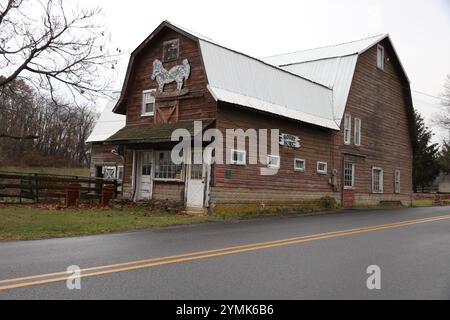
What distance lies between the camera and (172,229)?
1389cm

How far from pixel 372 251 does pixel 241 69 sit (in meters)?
12.5

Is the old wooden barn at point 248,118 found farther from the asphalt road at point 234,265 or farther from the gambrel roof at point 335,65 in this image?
the asphalt road at point 234,265

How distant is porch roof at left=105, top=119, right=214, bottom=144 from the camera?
18650 mm

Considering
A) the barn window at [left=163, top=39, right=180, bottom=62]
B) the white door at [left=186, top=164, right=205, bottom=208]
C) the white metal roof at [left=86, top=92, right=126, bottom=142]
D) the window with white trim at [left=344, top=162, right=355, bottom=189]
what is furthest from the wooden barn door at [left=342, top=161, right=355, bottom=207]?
the white metal roof at [left=86, top=92, right=126, bottom=142]

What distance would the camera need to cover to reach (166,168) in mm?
20438

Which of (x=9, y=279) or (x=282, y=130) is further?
(x=282, y=130)

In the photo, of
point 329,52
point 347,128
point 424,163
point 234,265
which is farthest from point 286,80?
point 424,163

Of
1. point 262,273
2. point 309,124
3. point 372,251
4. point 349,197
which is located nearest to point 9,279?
point 262,273

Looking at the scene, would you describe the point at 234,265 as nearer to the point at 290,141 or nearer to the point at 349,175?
the point at 290,141

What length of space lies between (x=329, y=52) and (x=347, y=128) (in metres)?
5.88

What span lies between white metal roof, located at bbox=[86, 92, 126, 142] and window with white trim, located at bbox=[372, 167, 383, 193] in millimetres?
17400

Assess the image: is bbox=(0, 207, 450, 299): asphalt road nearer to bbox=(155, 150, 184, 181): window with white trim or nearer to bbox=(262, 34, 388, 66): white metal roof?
bbox=(155, 150, 184, 181): window with white trim
